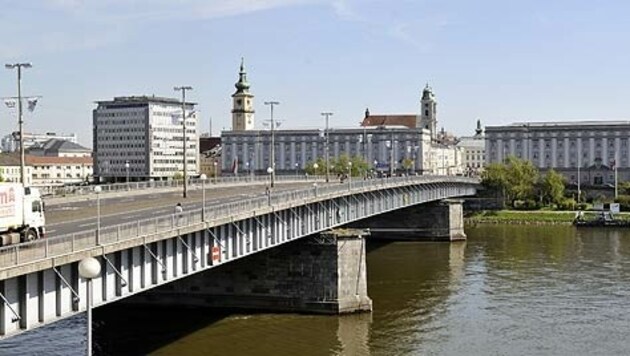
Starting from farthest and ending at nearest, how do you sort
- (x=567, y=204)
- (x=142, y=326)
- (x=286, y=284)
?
1. (x=567, y=204)
2. (x=286, y=284)
3. (x=142, y=326)

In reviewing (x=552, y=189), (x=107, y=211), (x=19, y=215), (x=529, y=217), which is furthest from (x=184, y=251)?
(x=552, y=189)

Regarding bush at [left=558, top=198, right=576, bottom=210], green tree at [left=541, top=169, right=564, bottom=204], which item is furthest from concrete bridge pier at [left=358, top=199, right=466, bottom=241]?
green tree at [left=541, top=169, right=564, bottom=204]

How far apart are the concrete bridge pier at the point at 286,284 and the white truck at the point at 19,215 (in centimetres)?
2607

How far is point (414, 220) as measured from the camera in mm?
122688

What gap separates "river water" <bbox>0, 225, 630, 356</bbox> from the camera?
50000 mm

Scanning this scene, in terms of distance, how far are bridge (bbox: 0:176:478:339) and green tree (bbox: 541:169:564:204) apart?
276 ft

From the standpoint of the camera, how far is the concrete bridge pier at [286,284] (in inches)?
2405

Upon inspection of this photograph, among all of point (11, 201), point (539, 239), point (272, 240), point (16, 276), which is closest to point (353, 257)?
point (272, 240)

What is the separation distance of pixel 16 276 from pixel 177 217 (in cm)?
1354

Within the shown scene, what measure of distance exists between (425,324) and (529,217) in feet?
318

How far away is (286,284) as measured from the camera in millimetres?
61594

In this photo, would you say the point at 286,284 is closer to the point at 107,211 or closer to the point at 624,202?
the point at 107,211

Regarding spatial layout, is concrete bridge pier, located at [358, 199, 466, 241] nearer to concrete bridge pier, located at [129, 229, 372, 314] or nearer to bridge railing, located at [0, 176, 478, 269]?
concrete bridge pier, located at [129, 229, 372, 314]

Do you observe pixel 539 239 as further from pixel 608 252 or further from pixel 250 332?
pixel 250 332
